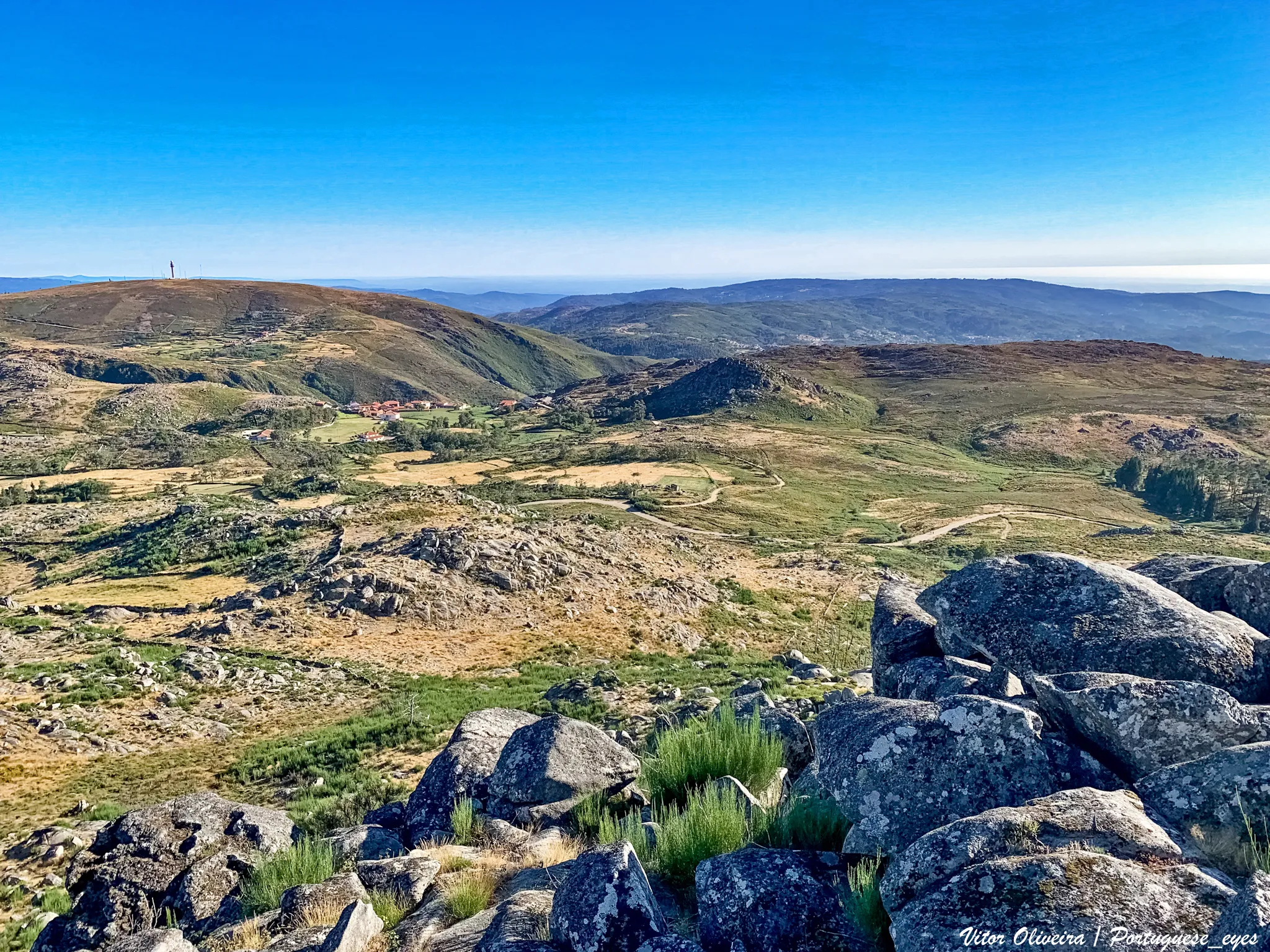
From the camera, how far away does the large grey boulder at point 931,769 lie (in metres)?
6.30

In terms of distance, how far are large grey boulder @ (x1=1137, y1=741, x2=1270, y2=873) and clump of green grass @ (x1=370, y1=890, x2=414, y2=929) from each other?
7420mm

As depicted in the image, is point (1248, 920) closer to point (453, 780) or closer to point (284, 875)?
point (284, 875)

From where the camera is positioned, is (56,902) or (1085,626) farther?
(56,902)

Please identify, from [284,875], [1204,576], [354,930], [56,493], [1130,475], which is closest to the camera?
[354,930]

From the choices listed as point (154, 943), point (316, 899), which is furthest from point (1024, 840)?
point (154, 943)

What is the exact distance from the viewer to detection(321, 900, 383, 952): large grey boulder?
6.58m

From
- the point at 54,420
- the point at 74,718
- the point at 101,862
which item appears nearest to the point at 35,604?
the point at 74,718

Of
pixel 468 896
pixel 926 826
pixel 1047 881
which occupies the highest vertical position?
pixel 1047 881

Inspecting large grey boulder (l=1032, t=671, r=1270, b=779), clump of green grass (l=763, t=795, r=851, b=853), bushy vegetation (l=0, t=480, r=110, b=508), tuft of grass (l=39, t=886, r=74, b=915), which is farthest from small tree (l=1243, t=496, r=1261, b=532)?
bushy vegetation (l=0, t=480, r=110, b=508)

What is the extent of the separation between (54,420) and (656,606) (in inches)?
5342

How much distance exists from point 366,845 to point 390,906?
3862 mm

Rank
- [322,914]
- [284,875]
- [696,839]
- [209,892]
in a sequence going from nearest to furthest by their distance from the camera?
1. [696,839]
2. [322,914]
3. [284,875]
4. [209,892]

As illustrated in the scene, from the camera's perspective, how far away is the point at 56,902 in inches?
476

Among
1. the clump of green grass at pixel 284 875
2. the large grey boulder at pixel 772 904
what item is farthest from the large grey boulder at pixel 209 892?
the large grey boulder at pixel 772 904
